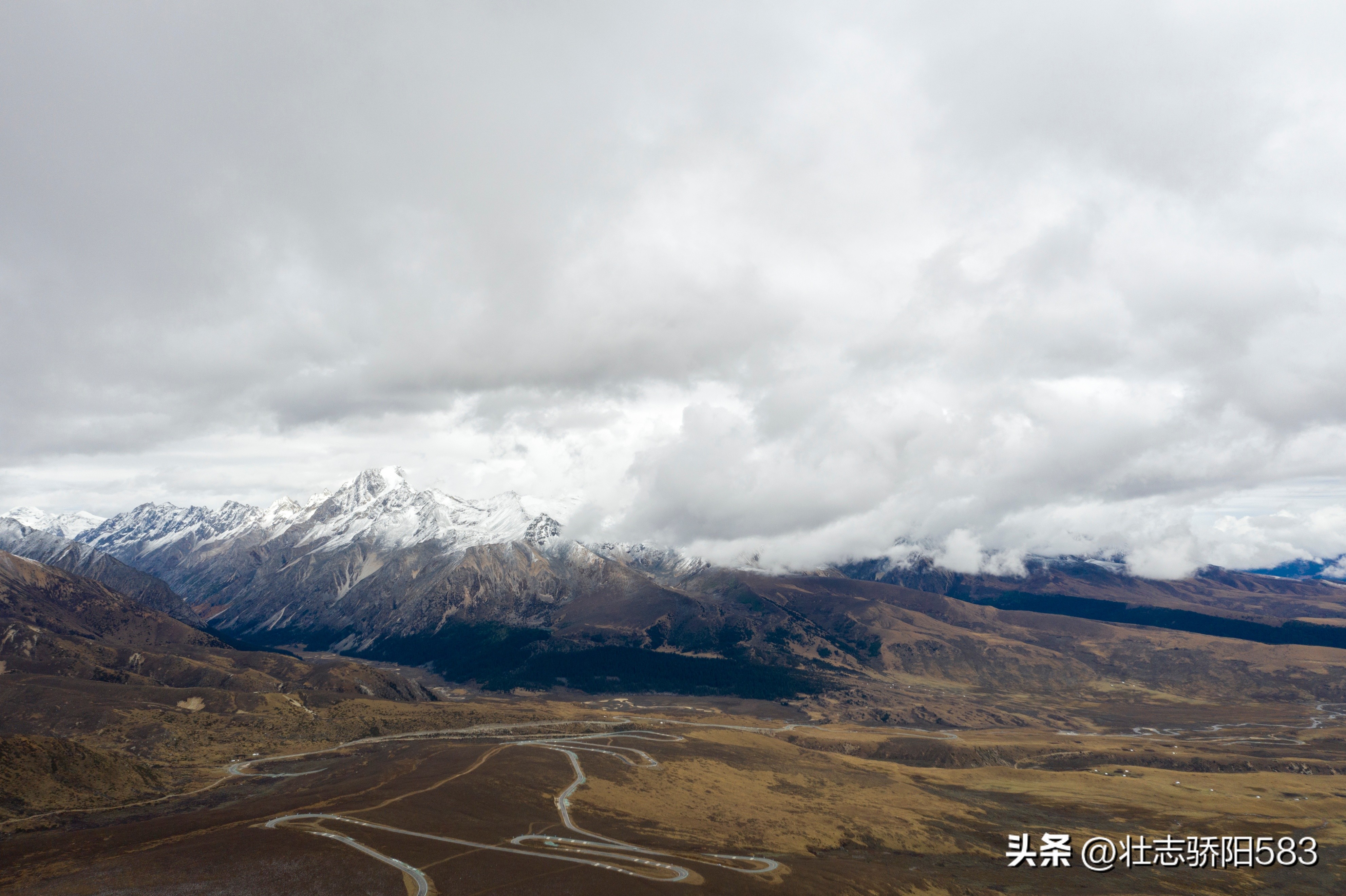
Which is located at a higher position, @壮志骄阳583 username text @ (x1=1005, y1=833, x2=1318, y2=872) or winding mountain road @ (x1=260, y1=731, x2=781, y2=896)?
winding mountain road @ (x1=260, y1=731, x2=781, y2=896)

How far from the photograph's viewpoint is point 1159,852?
152875 mm

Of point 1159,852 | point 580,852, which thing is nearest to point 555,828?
point 580,852

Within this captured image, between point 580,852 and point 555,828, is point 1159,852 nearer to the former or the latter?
point 580,852

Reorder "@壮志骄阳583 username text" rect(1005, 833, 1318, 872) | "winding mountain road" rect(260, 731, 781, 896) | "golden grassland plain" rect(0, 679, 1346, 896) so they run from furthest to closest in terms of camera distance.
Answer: "@壮志骄阳583 username text" rect(1005, 833, 1318, 872), "winding mountain road" rect(260, 731, 781, 896), "golden grassland plain" rect(0, 679, 1346, 896)

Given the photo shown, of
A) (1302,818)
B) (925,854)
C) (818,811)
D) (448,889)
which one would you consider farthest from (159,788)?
(1302,818)

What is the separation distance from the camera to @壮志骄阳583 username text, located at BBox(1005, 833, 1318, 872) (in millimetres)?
145625

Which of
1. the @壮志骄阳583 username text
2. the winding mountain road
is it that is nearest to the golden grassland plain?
the winding mountain road

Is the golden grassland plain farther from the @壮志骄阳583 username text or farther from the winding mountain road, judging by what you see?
the @壮志骄阳583 username text

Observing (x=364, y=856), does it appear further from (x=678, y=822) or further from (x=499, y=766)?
(x=499, y=766)

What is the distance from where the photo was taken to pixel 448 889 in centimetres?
9231

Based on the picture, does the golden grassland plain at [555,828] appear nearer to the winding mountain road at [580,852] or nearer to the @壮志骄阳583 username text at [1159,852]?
the winding mountain road at [580,852]

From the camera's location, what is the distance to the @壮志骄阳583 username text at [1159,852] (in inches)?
5733

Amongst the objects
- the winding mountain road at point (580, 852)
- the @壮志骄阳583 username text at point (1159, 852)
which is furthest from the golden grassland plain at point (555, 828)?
the @壮志骄阳583 username text at point (1159, 852)

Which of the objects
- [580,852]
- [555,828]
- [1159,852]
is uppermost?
[580,852]
